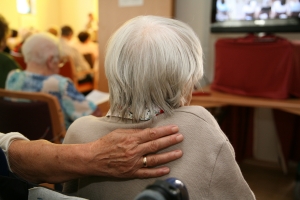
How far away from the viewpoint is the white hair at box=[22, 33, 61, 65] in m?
2.04

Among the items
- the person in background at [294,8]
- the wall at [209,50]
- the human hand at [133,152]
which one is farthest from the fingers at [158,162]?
the wall at [209,50]

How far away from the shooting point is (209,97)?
2004 millimetres

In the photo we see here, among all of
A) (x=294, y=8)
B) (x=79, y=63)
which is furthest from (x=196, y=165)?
(x=79, y=63)

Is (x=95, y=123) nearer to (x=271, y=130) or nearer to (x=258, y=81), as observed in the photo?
(x=258, y=81)

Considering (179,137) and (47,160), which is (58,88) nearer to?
(47,160)

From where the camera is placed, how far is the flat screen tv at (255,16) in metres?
2.15

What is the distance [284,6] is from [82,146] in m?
1.92

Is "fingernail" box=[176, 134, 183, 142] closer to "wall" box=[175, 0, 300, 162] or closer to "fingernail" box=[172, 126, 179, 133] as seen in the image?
"fingernail" box=[172, 126, 179, 133]

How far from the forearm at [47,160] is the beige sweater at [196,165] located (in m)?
0.08

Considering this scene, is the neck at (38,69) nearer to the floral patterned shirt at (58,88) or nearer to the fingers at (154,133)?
the floral patterned shirt at (58,88)

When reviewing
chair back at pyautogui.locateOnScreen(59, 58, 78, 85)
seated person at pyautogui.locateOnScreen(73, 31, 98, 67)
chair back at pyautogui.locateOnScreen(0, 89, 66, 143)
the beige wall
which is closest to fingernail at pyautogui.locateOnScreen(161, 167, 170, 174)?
chair back at pyautogui.locateOnScreen(0, 89, 66, 143)

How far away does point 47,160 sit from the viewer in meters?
0.80

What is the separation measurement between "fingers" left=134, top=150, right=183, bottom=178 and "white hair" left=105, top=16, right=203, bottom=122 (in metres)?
0.11

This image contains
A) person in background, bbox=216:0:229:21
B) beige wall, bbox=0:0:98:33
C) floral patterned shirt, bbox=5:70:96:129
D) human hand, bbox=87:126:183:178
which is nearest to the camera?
human hand, bbox=87:126:183:178
